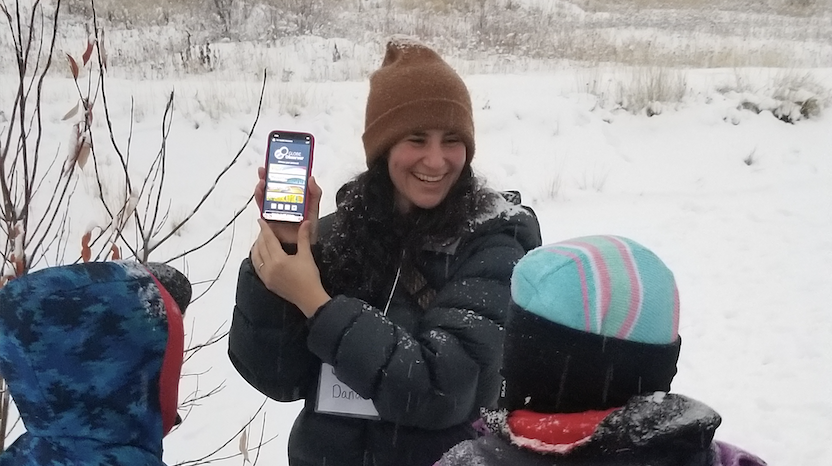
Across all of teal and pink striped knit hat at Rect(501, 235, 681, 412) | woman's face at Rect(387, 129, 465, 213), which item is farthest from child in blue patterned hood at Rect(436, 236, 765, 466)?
woman's face at Rect(387, 129, 465, 213)

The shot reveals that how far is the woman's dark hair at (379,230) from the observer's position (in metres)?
1.68

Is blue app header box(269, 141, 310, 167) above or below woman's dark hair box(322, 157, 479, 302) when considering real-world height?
above

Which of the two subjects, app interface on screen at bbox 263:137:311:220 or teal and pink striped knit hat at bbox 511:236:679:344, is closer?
teal and pink striped knit hat at bbox 511:236:679:344

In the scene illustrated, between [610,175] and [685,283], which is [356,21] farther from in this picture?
[685,283]

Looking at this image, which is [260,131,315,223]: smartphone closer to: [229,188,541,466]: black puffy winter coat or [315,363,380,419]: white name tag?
[229,188,541,466]: black puffy winter coat

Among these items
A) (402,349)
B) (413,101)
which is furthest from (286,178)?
(402,349)

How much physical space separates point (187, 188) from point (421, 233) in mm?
4620

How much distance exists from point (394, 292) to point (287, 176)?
43 cm

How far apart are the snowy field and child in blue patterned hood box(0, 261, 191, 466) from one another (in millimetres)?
2417

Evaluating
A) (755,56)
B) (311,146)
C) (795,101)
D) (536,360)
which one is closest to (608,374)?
(536,360)

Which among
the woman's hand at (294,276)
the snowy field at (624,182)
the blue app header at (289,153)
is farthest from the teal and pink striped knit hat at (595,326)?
the snowy field at (624,182)

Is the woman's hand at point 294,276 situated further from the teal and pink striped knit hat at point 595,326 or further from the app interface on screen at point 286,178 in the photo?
the teal and pink striped knit hat at point 595,326

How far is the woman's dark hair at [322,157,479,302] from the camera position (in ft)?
5.50

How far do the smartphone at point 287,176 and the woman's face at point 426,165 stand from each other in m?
0.25
